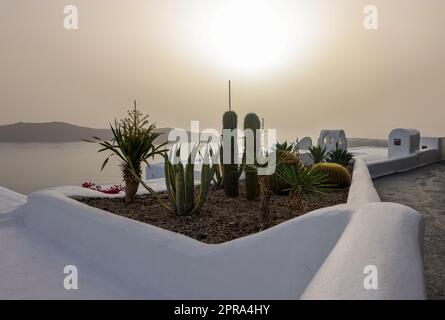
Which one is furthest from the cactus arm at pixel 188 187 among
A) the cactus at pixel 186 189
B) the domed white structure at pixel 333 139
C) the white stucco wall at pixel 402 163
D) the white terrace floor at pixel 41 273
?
the domed white structure at pixel 333 139

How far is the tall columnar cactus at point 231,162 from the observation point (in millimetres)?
7125

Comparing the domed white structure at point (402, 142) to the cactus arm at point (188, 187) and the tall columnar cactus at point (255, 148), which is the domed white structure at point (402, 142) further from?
the cactus arm at point (188, 187)

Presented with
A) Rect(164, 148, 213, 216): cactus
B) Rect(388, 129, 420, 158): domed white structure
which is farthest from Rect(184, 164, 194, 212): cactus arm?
Rect(388, 129, 420, 158): domed white structure

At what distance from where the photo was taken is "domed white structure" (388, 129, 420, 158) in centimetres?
1858

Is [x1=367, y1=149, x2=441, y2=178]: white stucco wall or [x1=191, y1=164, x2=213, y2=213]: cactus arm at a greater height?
[x1=191, y1=164, x2=213, y2=213]: cactus arm

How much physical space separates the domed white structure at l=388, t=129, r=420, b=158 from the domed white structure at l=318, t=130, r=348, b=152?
9.44 feet

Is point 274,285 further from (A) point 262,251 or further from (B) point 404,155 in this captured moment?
(B) point 404,155

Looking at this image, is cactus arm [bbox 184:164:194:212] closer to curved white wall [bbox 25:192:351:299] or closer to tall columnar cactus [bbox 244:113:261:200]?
curved white wall [bbox 25:192:351:299]

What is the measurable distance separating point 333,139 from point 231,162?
15656 millimetres

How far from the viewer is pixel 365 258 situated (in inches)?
99.1

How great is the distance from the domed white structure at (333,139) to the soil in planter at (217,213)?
14.2 meters

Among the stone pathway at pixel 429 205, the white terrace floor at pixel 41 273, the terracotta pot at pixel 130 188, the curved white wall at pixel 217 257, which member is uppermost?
the terracotta pot at pixel 130 188

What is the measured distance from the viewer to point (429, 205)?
8.48 m

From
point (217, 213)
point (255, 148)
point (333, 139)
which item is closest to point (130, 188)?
point (217, 213)
